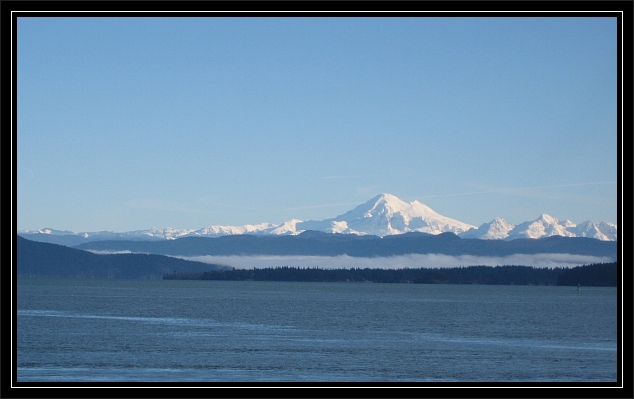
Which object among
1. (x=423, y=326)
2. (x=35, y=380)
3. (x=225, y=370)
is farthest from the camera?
(x=423, y=326)

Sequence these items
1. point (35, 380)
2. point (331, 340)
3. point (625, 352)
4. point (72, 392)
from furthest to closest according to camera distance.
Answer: point (331, 340)
point (35, 380)
point (625, 352)
point (72, 392)

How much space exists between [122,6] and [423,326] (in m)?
61.5

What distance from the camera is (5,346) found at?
1445cm

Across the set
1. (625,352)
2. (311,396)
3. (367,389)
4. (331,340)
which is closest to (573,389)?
(625,352)

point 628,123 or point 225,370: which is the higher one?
point 628,123

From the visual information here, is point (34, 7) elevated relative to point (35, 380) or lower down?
elevated

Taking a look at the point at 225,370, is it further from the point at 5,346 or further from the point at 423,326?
the point at 423,326

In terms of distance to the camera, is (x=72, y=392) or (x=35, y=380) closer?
(x=72, y=392)

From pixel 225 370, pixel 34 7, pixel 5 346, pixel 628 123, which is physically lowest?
pixel 225 370

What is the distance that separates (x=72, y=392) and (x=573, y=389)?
8695 mm

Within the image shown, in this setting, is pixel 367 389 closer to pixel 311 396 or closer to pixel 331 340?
pixel 311 396

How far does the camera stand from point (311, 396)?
1416cm

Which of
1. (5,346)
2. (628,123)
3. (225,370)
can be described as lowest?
(225,370)

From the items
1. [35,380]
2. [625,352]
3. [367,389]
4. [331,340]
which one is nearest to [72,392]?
[367,389]
